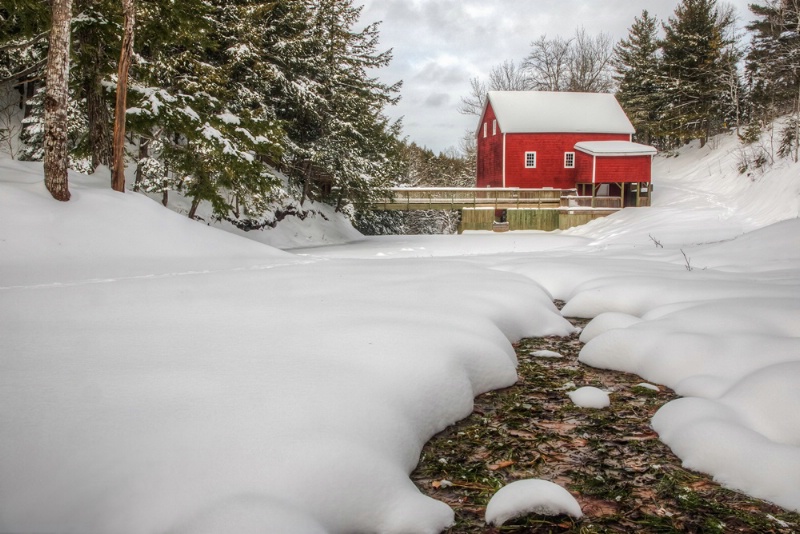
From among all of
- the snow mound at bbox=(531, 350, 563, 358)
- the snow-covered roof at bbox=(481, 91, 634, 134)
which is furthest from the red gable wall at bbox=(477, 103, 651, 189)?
the snow mound at bbox=(531, 350, 563, 358)

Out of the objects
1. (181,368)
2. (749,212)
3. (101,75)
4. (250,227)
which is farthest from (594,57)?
(181,368)

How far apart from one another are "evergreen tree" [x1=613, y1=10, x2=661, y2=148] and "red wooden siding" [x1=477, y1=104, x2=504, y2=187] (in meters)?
11.0

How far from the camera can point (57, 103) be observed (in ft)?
22.4

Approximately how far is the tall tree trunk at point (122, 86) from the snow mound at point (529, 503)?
27.1 ft

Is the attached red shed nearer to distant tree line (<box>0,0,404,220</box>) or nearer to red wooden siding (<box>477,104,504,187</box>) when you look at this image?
red wooden siding (<box>477,104,504,187</box>)

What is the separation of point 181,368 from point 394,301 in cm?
221

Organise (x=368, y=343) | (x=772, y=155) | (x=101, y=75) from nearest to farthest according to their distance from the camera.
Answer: (x=368, y=343)
(x=101, y=75)
(x=772, y=155)

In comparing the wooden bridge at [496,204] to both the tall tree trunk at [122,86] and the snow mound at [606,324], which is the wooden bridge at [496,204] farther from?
the snow mound at [606,324]

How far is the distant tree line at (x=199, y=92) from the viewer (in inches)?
343

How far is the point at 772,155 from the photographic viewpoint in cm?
2156

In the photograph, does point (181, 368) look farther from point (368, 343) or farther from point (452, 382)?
point (452, 382)

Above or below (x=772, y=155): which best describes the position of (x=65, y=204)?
below

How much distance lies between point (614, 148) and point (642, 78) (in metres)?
12.1

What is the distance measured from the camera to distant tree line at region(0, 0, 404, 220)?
872 cm
